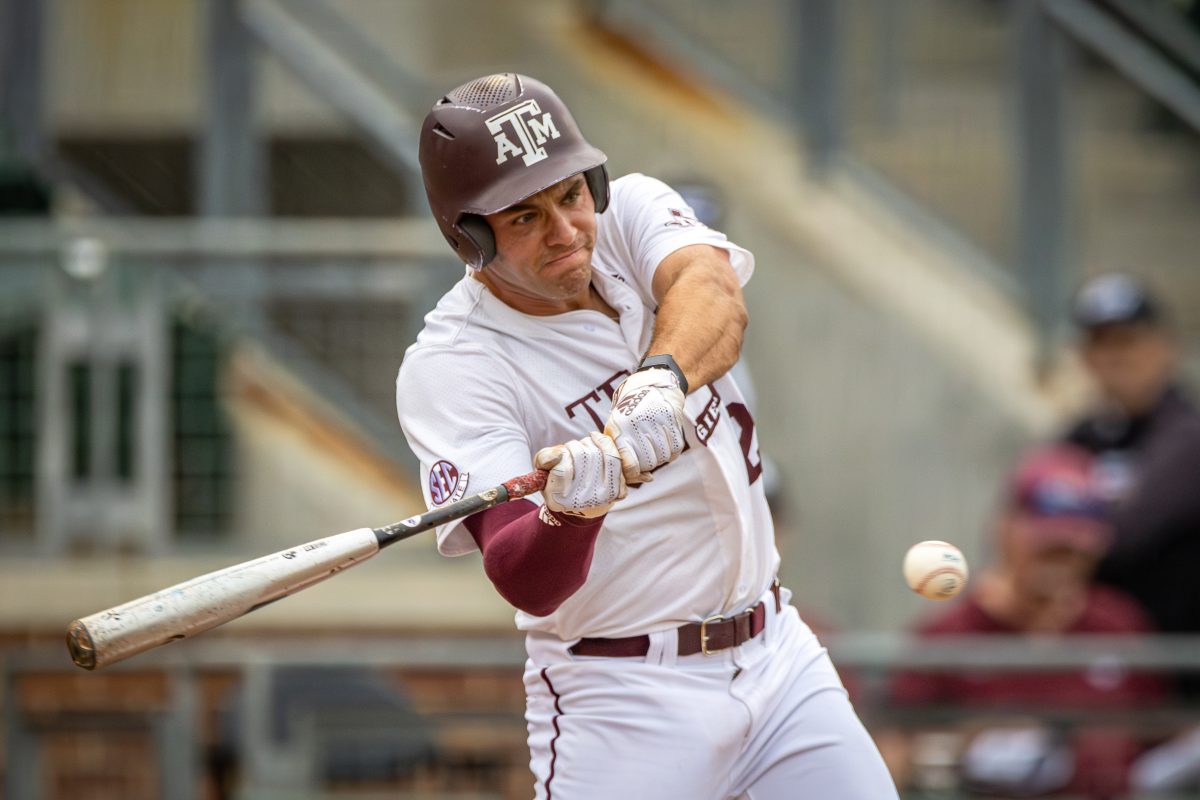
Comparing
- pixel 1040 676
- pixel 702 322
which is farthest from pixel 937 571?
pixel 1040 676

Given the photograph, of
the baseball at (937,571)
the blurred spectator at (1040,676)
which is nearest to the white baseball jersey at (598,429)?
the baseball at (937,571)

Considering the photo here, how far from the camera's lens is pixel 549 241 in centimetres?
346

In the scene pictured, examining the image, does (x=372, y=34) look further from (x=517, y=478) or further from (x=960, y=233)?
(x=517, y=478)

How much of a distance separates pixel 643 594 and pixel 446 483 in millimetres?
441

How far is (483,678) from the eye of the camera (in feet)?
21.3

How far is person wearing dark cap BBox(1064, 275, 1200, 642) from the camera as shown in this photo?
241 inches

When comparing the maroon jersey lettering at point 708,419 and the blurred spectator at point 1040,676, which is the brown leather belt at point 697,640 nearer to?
the maroon jersey lettering at point 708,419

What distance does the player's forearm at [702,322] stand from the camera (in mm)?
3420

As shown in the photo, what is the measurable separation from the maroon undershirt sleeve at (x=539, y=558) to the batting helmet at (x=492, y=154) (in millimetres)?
558

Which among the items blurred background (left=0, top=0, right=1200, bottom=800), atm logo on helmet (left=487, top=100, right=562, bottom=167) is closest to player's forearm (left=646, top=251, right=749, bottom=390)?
atm logo on helmet (left=487, top=100, right=562, bottom=167)

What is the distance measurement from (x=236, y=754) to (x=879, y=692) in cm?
206

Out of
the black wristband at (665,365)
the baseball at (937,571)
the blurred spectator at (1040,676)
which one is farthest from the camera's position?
the blurred spectator at (1040,676)

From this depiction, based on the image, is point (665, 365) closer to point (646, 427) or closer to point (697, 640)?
point (646, 427)

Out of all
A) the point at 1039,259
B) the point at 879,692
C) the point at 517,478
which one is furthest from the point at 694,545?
the point at 1039,259
